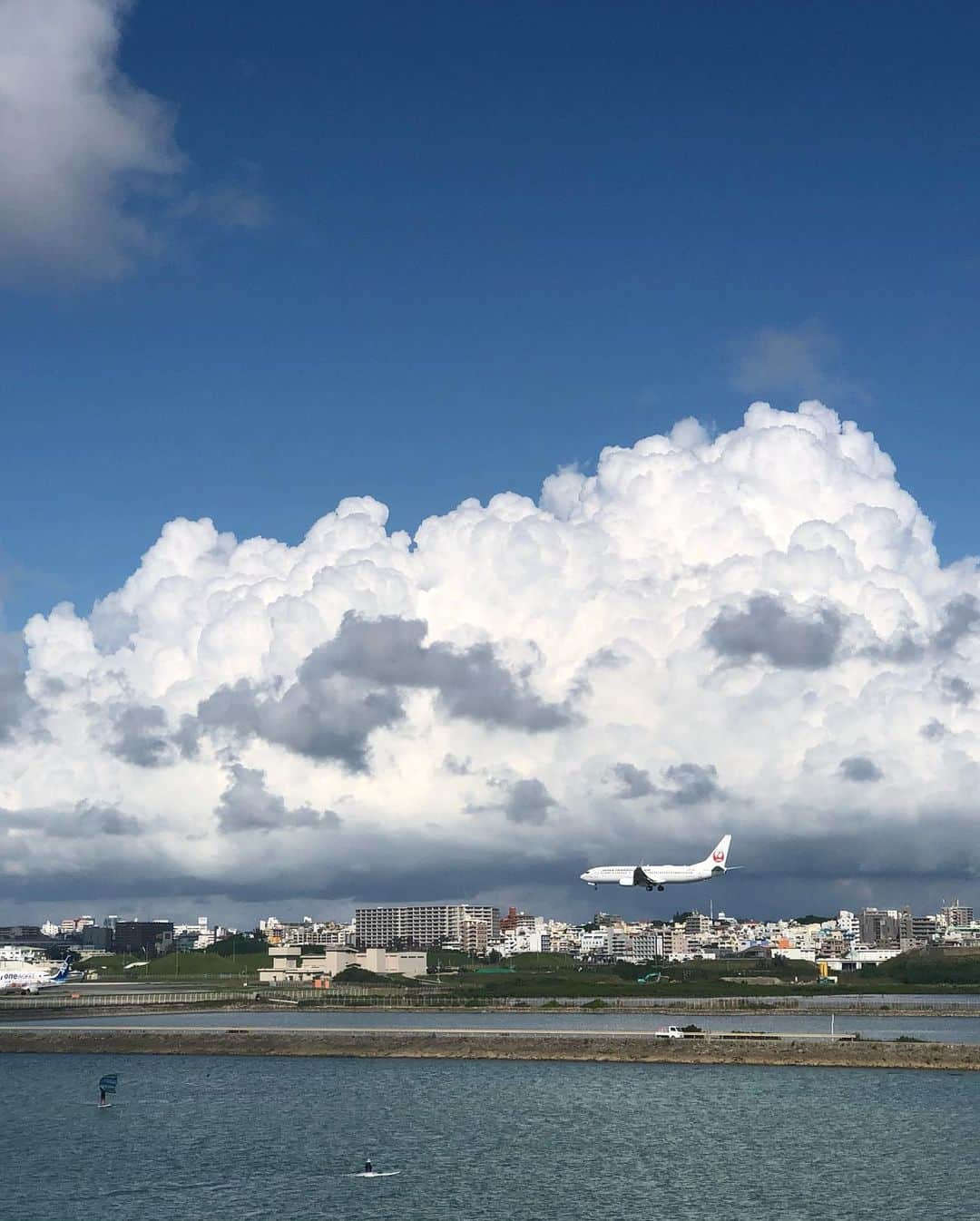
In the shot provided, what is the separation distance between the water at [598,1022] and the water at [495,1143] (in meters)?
40.0

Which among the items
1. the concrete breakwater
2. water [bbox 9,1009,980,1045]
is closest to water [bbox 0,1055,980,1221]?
the concrete breakwater

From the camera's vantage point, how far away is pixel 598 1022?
183 metres

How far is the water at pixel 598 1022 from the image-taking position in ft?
547

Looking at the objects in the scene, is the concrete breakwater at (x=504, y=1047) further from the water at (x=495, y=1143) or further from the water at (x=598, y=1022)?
the water at (x=598, y=1022)

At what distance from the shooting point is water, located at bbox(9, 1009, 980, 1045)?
167 m

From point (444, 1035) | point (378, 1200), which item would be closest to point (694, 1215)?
point (378, 1200)

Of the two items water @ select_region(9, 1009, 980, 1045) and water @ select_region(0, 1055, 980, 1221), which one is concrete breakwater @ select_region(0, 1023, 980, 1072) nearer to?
water @ select_region(0, 1055, 980, 1221)

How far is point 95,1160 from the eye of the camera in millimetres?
85938

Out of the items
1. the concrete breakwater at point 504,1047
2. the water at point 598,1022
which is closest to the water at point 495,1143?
the concrete breakwater at point 504,1047

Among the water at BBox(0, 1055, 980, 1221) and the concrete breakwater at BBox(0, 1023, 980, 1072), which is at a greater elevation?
the concrete breakwater at BBox(0, 1023, 980, 1072)

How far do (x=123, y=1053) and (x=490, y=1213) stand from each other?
279 feet

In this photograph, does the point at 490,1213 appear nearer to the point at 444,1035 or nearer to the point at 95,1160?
the point at 95,1160

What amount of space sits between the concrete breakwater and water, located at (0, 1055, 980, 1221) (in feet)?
5.05

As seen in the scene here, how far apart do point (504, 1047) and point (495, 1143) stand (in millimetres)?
45729
